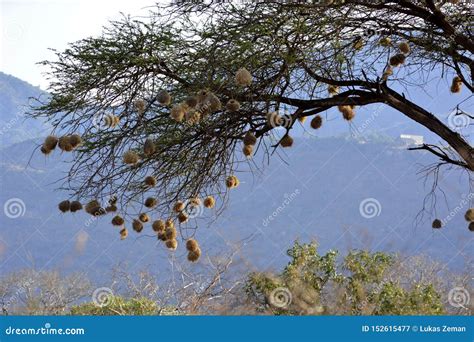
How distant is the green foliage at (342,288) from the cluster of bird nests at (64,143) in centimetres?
244

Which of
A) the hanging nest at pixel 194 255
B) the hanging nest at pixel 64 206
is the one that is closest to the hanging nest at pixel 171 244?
the hanging nest at pixel 194 255

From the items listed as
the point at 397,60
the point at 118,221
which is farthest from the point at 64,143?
the point at 397,60

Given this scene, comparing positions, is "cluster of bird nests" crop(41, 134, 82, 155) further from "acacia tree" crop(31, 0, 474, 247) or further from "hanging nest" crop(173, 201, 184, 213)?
"hanging nest" crop(173, 201, 184, 213)

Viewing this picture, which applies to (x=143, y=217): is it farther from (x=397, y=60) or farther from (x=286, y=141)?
(x=397, y=60)

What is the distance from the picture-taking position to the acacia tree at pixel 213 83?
5012mm

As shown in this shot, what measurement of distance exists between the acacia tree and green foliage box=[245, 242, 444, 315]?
118 centimetres

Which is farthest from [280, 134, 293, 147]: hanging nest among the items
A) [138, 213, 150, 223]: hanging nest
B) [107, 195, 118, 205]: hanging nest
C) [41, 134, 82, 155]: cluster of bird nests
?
[41, 134, 82, 155]: cluster of bird nests

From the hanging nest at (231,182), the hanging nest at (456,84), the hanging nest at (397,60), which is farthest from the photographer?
the hanging nest at (456,84)

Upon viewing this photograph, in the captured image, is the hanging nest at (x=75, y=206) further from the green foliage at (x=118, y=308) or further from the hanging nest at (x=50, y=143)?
the green foliage at (x=118, y=308)

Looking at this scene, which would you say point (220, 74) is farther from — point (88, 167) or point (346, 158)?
point (346, 158)

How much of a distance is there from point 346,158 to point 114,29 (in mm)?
43526

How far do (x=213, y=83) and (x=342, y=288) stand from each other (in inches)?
118

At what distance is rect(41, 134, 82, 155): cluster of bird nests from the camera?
14.8ft

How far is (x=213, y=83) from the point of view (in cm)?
489
